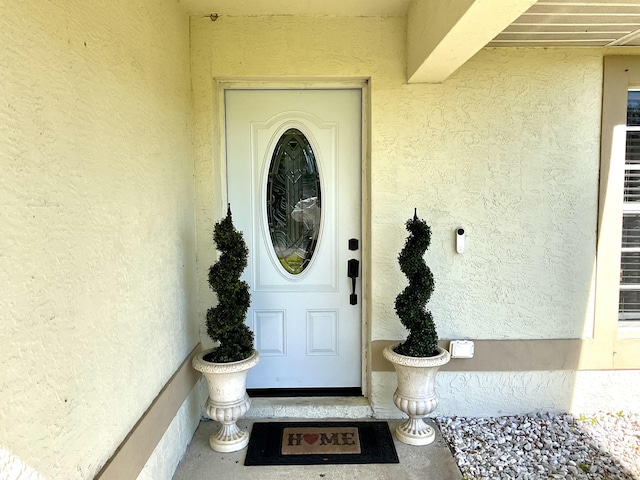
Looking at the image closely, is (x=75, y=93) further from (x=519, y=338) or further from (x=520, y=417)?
(x=520, y=417)

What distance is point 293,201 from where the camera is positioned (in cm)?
314

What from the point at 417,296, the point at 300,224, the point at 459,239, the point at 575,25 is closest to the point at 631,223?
the point at 459,239

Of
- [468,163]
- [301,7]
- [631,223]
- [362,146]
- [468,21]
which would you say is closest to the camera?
[468,21]

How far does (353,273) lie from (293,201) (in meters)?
0.70

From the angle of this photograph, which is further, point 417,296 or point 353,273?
point 353,273

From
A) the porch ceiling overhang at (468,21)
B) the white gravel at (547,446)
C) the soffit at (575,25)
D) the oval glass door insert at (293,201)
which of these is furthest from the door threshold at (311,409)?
the soffit at (575,25)

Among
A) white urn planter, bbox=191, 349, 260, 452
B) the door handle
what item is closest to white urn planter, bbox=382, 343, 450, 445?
the door handle

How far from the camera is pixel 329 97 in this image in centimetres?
306

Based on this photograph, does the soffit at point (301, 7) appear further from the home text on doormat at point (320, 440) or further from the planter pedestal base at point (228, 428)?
the home text on doormat at point (320, 440)

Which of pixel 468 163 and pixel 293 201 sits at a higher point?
pixel 468 163

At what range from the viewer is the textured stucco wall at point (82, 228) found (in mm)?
1211

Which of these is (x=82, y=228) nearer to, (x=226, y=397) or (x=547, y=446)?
(x=226, y=397)

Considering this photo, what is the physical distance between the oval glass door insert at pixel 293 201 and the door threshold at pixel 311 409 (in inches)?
37.8

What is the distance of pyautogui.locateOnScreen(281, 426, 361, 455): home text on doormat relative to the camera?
8.81ft
